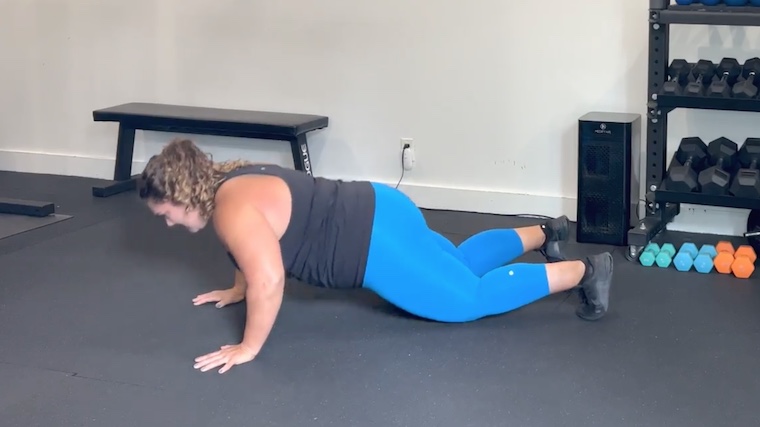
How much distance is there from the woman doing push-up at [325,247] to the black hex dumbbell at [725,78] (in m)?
0.98

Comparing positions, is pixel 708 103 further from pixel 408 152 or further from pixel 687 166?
pixel 408 152

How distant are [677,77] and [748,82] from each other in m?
0.26

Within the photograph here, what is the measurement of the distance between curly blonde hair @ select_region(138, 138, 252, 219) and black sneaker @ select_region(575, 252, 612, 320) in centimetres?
119

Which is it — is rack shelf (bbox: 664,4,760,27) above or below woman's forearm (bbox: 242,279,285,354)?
above

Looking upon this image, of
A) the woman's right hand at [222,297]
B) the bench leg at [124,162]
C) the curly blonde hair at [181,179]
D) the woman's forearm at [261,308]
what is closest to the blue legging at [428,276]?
the woman's forearm at [261,308]

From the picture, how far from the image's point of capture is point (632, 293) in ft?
10.2

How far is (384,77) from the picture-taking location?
427cm

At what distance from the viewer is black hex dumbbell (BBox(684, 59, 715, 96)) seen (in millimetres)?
3342

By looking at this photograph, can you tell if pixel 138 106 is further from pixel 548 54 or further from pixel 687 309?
pixel 687 309

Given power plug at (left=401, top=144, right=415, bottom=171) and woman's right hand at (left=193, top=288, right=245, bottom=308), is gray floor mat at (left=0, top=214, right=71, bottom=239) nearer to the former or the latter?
woman's right hand at (left=193, top=288, right=245, bottom=308)

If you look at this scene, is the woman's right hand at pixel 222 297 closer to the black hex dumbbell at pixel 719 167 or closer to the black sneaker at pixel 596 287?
the black sneaker at pixel 596 287

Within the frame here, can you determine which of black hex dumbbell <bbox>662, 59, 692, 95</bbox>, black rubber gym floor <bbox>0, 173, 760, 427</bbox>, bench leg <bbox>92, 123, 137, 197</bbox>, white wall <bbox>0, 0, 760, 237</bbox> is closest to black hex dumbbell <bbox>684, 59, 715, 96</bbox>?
black hex dumbbell <bbox>662, 59, 692, 95</bbox>

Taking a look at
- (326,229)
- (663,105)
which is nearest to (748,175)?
(663,105)

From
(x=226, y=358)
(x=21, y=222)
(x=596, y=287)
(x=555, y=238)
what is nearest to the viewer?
(x=226, y=358)
